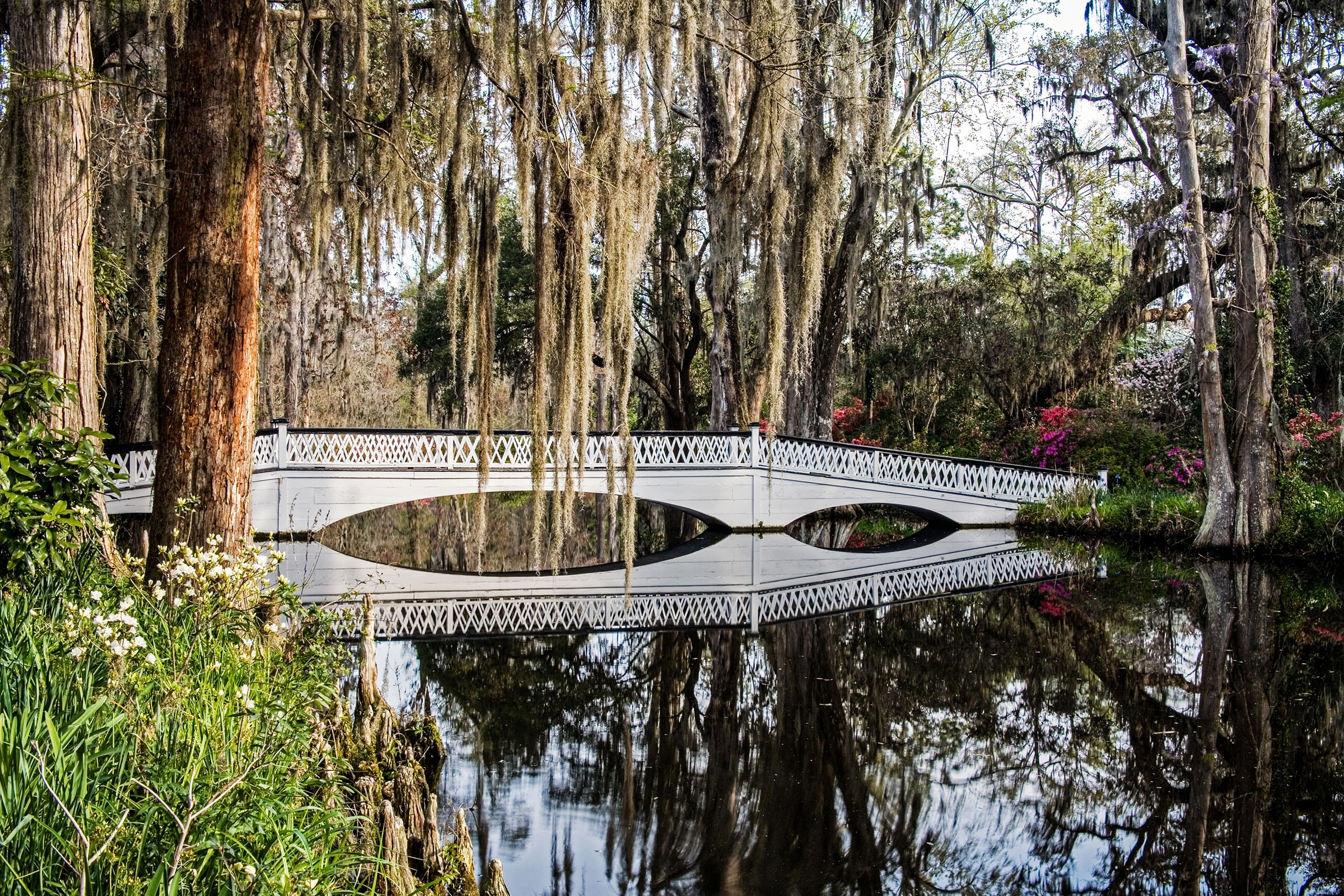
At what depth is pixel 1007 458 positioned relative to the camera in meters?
21.5

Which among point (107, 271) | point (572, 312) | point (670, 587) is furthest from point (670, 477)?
point (572, 312)

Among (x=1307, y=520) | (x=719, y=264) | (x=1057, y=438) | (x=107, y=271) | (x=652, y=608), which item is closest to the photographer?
(x=652, y=608)

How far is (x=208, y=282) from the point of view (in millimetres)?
4418

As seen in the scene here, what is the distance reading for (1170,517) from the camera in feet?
46.4

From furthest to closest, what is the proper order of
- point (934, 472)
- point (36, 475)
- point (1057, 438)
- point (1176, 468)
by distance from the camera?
point (1057, 438) < point (934, 472) < point (1176, 468) < point (36, 475)

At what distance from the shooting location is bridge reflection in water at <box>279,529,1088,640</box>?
8.71 meters

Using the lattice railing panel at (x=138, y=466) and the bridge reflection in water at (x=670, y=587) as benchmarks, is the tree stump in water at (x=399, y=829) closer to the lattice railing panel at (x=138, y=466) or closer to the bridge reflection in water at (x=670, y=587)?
the bridge reflection in water at (x=670, y=587)

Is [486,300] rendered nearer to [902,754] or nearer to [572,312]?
[572,312]

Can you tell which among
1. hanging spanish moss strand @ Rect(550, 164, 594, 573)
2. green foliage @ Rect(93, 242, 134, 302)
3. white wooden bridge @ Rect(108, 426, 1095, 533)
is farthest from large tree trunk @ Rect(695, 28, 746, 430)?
hanging spanish moss strand @ Rect(550, 164, 594, 573)

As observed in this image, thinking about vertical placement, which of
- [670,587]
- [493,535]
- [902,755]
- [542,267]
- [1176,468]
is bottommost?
[493,535]

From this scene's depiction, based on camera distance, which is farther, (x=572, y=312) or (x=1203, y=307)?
(x=1203, y=307)

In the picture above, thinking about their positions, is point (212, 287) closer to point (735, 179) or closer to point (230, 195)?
point (230, 195)

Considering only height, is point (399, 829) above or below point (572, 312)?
below

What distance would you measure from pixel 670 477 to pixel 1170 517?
26.5 feet
